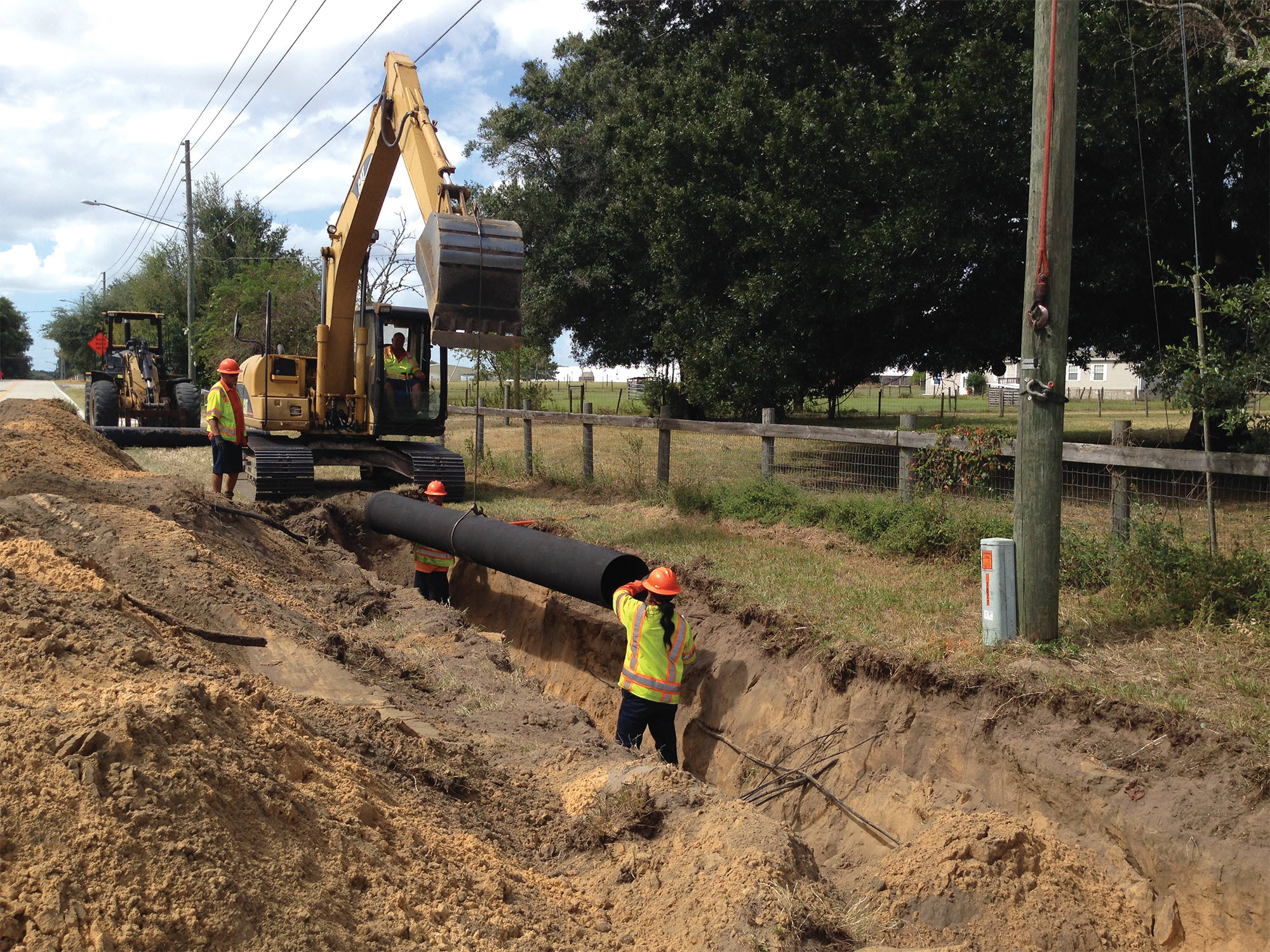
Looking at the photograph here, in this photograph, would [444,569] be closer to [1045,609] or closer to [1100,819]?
[1045,609]

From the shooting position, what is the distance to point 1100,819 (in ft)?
18.0

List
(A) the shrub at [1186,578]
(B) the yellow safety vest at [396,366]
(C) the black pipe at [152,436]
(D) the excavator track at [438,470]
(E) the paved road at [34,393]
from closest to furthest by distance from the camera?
(A) the shrub at [1186,578] → (D) the excavator track at [438,470] → (B) the yellow safety vest at [396,366] → (C) the black pipe at [152,436] → (E) the paved road at [34,393]

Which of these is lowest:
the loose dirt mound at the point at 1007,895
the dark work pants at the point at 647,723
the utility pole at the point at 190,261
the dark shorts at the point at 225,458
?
the loose dirt mound at the point at 1007,895

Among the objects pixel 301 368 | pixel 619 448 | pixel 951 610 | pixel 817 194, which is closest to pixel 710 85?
pixel 817 194

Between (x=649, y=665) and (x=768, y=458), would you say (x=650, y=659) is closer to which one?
(x=649, y=665)

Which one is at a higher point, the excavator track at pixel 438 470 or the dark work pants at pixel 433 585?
the excavator track at pixel 438 470

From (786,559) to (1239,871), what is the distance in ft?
17.5

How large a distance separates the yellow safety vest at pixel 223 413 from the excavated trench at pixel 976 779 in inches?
264

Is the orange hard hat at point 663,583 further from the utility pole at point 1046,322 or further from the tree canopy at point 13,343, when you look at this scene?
the tree canopy at point 13,343

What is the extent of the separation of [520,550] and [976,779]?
463 cm

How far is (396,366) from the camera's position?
14.1 meters

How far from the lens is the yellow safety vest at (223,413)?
12.1m

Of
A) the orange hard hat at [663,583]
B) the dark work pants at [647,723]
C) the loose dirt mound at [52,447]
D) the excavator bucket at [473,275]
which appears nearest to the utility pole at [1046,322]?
the orange hard hat at [663,583]

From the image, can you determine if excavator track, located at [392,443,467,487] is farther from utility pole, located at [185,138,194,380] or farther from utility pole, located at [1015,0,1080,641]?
utility pole, located at [185,138,194,380]
